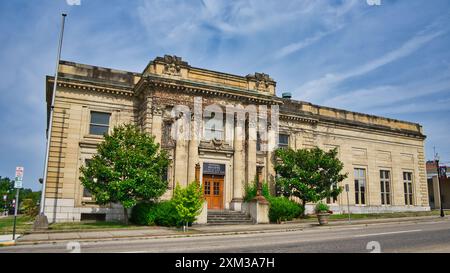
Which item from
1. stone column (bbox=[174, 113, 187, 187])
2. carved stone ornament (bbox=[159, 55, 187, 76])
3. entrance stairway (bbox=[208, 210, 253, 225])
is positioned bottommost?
entrance stairway (bbox=[208, 210, 253, 225])

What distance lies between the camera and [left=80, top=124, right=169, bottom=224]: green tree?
21562 mm

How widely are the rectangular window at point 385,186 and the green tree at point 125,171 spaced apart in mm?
28681

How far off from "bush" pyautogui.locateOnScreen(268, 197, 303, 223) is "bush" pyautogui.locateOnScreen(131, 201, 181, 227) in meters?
7.78

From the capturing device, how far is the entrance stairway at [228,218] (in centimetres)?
2500

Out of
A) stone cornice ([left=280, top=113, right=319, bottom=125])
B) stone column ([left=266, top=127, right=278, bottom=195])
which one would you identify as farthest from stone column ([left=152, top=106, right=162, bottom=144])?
stone cornice ([left=280, top=113, right=319, bottom=125])

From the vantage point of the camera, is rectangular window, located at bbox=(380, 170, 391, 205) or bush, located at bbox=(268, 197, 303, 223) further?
rectangular window, located at bbox=(380, 170, 391, 205)

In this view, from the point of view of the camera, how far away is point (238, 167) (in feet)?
95.3

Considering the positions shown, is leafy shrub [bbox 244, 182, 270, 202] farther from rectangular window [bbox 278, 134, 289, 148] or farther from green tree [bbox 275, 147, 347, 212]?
rectangular window [bbox 278, 134, 289, 148]

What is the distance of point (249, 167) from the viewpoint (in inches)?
1150

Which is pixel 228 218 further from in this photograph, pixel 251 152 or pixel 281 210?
pixel 251 152

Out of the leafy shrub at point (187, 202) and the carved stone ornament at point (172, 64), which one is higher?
the carved stone ornament at point (172, 64)

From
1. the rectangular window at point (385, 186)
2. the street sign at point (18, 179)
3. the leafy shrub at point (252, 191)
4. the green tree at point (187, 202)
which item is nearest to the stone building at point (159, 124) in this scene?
the leafy shrub at point (252, 191)

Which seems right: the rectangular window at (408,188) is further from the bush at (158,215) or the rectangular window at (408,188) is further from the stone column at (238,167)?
the bush at (158,215)
